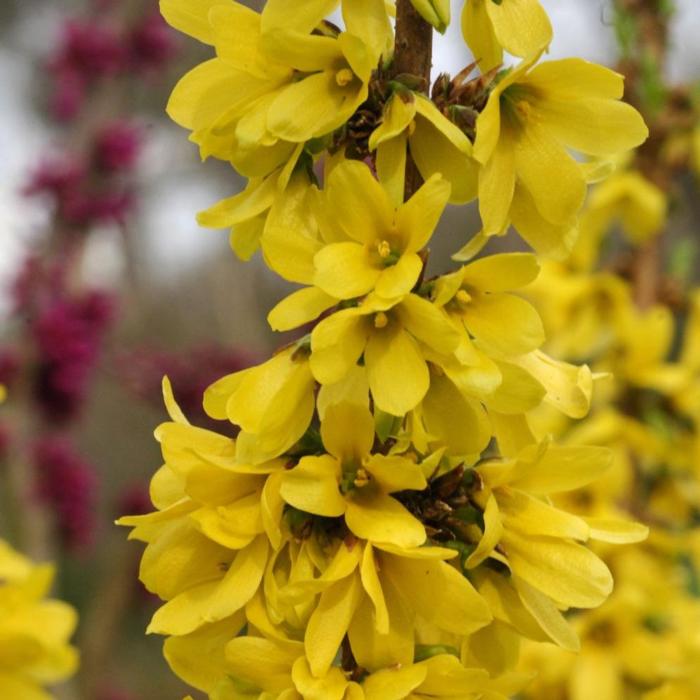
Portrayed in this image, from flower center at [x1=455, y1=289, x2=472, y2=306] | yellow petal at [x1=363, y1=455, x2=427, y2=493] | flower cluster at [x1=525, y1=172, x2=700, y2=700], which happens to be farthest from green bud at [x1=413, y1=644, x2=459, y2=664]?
flower cluster at [x1=525, y1=172, x2=700, y2=700]

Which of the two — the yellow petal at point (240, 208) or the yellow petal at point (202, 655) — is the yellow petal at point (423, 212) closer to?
the yellow petal at point (240, 208)

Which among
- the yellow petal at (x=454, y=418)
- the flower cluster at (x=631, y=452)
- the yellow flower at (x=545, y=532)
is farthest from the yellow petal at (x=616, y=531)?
the flower cluster at (x=631, y=452)

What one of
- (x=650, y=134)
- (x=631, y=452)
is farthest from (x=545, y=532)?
(x=650, y=134)

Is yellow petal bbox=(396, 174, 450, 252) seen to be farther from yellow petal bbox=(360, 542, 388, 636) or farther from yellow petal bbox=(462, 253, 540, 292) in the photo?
yellow petal bbox=(360, 542, 388, 636)

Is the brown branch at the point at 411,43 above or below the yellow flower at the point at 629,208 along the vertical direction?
above

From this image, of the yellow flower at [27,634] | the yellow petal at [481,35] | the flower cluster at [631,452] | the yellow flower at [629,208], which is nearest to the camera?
the yellow petal at [481,35]

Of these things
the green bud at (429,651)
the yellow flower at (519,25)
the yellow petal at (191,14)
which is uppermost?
the yellow flower at (519,25)

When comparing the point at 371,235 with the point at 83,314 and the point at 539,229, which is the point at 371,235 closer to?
the point at 539,229
